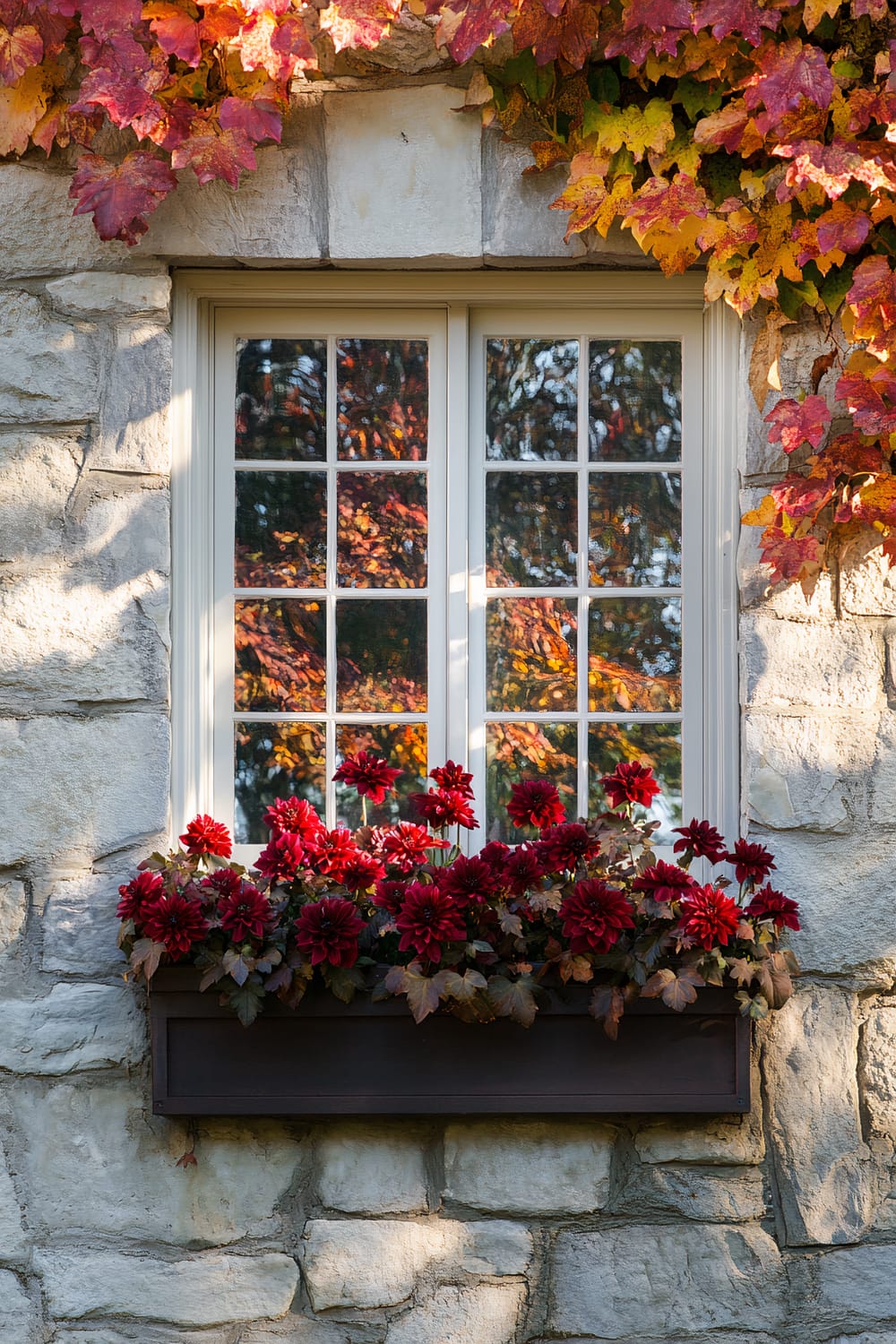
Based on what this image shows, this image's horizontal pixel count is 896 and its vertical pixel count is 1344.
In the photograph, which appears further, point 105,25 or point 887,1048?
point 887,1048

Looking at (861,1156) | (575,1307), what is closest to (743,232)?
(861,1156)

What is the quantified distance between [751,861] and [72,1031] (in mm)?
1313

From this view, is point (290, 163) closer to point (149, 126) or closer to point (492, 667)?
point (149, 126)

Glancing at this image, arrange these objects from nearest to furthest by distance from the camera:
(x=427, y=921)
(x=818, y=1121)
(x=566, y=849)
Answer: (x=427, y=921) → (x=566, y=849) → (x=818, y=1121)

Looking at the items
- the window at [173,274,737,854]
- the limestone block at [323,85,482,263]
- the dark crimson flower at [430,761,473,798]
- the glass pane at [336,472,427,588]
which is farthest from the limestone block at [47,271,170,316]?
the dark crimson flower at [430,761,473,798]

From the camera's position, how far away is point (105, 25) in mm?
2074

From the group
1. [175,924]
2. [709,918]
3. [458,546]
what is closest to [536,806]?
[709,918]

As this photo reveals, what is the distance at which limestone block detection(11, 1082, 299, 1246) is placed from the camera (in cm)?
218

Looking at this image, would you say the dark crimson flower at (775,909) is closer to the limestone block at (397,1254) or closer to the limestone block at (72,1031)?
the limestone block at (397,1254)

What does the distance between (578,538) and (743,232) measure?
0.67 m

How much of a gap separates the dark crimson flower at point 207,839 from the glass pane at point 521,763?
553 mm

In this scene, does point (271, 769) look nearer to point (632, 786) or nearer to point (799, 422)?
point (632, 786)

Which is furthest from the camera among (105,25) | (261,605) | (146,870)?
(261,605)

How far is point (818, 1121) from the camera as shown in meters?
2.21
